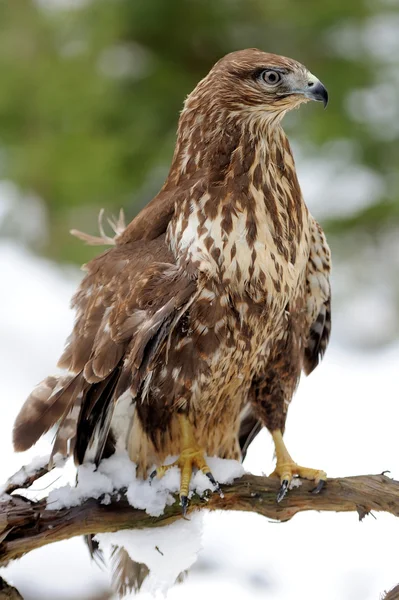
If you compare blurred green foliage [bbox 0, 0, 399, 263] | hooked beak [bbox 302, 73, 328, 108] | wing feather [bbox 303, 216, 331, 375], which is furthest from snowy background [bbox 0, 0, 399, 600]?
hooked beak [bbox 302, 73, 328, 108]

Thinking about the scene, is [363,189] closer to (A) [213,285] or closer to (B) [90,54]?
(B) [90,54]

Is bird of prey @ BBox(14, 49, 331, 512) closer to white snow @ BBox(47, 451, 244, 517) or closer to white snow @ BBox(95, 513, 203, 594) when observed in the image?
white snow @ BBox(47, 451, 244, 517)

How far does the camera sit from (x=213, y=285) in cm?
349

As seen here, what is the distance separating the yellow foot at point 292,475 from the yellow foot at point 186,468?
0.26 meters

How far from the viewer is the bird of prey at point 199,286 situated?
11.3 feet

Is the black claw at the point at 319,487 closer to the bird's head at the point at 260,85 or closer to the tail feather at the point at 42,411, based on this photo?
the tail feather at the point at 42,411

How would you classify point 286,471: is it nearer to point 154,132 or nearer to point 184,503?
point 184,503

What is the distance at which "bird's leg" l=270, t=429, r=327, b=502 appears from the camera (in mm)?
3595

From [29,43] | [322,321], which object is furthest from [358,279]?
[322,321]

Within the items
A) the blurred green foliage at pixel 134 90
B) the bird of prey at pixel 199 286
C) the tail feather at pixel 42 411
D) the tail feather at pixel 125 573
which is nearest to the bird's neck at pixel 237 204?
the bird of prey at pixel 199 286

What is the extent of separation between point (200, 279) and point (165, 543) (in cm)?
104

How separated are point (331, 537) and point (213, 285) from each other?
10.2 feet

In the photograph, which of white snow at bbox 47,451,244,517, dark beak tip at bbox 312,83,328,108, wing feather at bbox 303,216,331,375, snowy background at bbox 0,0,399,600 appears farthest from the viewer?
snowy background at bbox 0,0,399,600

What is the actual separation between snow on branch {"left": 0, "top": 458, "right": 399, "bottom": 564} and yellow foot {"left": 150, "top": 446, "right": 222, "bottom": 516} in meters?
0.04
